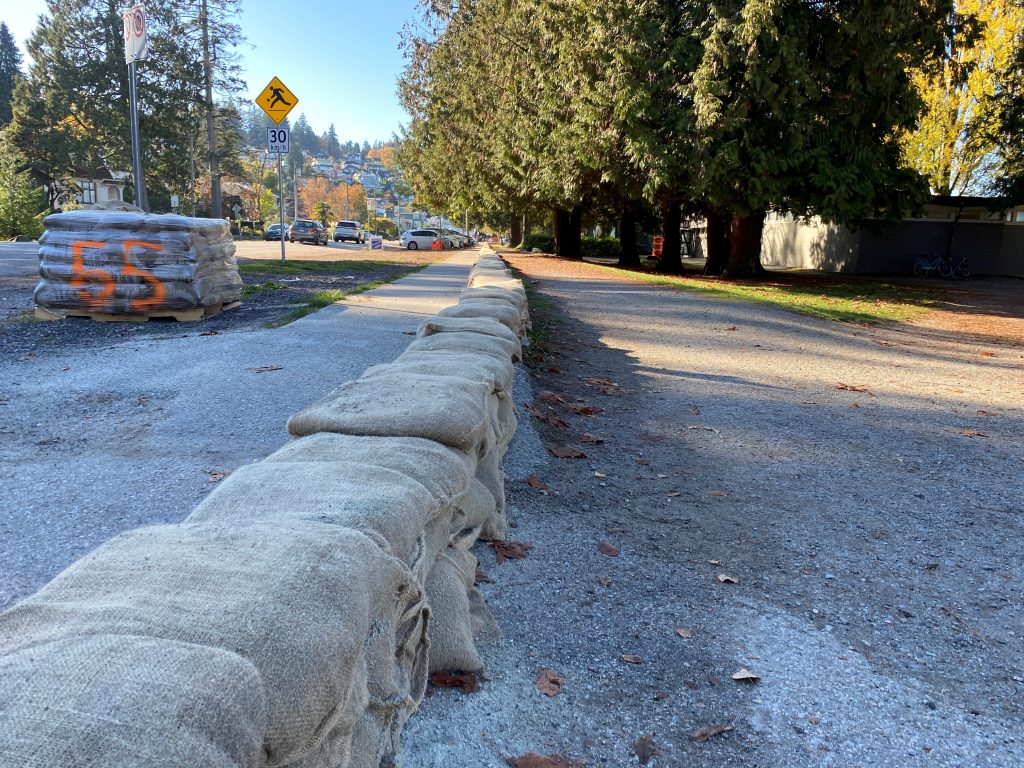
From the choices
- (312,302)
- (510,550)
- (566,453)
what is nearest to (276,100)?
(312,302)

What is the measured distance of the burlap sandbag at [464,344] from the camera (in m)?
4.66

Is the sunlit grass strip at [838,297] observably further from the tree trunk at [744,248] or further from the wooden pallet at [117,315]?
the wooden pallet at [117,315]

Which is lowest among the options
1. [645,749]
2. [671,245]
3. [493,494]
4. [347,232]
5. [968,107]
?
[645,749]

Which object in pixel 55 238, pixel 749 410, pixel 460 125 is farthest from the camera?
pixel 460 125

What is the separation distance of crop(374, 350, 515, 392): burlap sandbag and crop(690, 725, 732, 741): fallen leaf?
1.88 metres

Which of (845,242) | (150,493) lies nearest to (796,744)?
(150,493)

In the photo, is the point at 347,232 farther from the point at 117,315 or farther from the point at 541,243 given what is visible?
the point at 117,315

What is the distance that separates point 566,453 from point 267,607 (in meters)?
3.85

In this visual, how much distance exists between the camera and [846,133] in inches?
728

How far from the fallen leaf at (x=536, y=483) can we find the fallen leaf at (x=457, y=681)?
6.48 ft

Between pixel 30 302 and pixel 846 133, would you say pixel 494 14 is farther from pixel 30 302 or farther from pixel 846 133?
pixel 30 302

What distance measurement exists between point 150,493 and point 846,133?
757 inches

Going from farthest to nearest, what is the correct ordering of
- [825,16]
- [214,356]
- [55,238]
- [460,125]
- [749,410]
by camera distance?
[460,125] < [825,16] < [55,238] < [214,356] < [749,410]

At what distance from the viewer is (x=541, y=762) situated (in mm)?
2246
